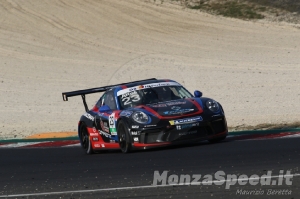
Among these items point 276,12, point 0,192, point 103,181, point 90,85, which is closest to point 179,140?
point 103,181

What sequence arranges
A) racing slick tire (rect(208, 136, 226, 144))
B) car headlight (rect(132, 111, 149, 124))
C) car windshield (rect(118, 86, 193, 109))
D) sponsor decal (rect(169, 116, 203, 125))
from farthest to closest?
car windshield (rect(118, 86, 193, 109))
racing slick tire (rect(208, 136, 226, 144))
car headlight (rect(132, 111, 149, 124))
sponsor decal (rect(169, 116, 203, 125))

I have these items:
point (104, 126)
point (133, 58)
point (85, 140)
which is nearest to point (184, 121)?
point (104, 126)

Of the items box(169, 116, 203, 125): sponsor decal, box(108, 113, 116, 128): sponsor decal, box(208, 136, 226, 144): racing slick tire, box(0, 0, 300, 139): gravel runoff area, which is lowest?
box(0, 0, 300, 139): gravel runoff area

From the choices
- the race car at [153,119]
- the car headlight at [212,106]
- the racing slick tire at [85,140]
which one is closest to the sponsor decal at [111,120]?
the race car at [153,119]

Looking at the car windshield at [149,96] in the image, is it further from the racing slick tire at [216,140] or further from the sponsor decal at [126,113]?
the racing slick tire at [216,140]

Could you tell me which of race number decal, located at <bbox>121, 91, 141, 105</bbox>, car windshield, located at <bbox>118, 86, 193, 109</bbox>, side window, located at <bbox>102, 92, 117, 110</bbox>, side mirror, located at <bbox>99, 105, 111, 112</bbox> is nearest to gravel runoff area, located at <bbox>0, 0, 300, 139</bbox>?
car windshield, located at <bbox>118, 86, 193, 109</bbox>

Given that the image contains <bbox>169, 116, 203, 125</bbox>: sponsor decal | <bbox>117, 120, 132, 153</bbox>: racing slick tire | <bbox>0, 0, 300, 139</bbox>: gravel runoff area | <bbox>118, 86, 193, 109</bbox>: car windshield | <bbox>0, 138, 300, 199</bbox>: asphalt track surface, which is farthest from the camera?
<bbox>0, 0, 300, 139</bbox>: gravel runoff area

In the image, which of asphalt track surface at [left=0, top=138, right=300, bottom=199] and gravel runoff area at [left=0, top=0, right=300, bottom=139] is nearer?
asphalt track surface at [left=0, top=138, right=300, bottom=199]

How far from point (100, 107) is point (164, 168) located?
3.58m

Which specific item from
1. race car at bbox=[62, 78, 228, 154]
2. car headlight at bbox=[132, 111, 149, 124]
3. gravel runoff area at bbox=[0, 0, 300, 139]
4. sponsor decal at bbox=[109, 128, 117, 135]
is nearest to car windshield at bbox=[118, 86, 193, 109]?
race car at bbox=[62, 78, 228, 154]

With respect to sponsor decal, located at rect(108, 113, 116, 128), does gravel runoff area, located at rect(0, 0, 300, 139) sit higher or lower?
lower

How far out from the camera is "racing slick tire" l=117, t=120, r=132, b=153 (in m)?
10.9

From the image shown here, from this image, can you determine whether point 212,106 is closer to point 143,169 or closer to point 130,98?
point 130,98

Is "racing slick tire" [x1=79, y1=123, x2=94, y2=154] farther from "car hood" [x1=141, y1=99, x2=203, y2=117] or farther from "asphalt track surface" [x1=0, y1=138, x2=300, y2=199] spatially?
"car hood" [x1=141, y1=99, x2=203, y2=117]
